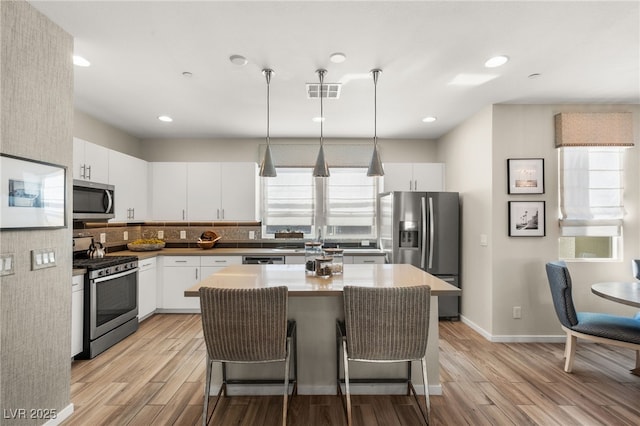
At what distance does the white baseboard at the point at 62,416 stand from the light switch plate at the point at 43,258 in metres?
0.98

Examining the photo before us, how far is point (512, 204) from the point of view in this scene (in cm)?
361

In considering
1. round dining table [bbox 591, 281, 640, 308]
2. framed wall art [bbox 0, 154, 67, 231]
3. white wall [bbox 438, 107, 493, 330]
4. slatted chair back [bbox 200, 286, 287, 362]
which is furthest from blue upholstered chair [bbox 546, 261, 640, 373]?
framed wall art [bbox 0, 154, 67, 231]

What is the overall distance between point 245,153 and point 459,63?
11.3 feet

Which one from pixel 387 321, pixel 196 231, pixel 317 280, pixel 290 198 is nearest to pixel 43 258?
pixel 317 280

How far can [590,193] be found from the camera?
11.7 ft

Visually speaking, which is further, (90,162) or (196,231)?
(196,231)

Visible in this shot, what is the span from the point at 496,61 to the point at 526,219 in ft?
5.93

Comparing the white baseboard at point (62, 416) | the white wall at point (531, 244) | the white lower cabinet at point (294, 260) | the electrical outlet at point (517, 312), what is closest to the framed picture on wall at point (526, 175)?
the white wall at point (531, 244)

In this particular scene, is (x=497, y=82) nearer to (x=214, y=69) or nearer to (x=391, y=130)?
(x=391, y=130)

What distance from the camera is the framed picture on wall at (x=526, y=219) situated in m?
3.59

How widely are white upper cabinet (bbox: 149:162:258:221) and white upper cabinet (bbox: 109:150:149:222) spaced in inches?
6.1

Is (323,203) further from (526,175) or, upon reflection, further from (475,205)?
(526,175)

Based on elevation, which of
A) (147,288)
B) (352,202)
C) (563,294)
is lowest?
(147,288)

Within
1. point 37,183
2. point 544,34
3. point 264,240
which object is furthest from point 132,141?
point 544,34
